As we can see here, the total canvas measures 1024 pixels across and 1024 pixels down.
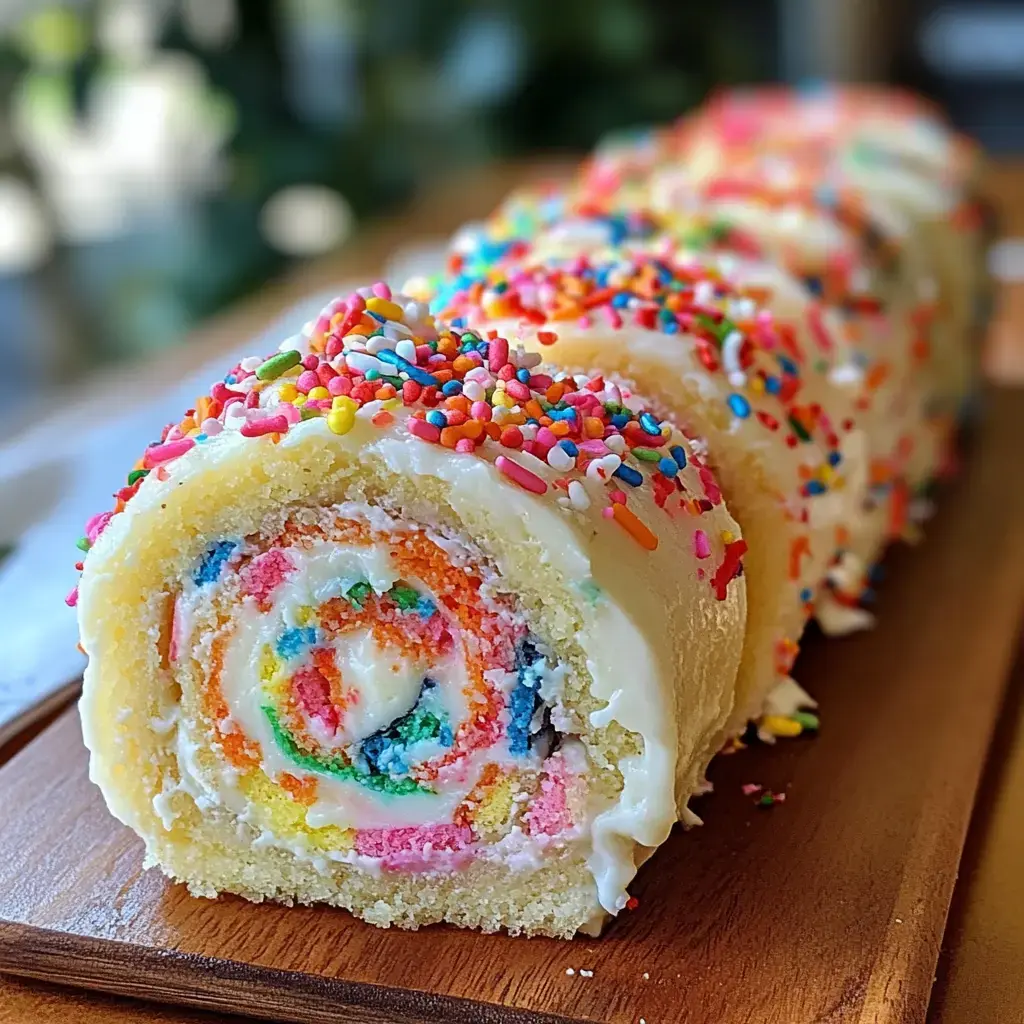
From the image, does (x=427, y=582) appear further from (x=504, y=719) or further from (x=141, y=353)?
(x=141, y=353)

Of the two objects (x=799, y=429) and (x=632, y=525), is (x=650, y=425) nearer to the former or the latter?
(x=632, y=525)

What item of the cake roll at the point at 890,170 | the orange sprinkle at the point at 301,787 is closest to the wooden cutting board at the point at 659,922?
the orange sprinkle at the point at 301,787

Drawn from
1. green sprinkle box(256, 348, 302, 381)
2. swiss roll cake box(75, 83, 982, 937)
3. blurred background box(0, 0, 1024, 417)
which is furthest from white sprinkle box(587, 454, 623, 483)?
blurred background box(0, 0, 1024, 417)

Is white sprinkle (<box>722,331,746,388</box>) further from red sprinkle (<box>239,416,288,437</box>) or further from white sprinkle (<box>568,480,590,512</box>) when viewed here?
red sprinkle (<box>239,416,288,437</box>)

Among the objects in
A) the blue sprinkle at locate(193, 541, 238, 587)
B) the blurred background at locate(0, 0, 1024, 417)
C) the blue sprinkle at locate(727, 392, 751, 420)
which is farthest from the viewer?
the blurred background at locate(0, 0, 1024, 417)

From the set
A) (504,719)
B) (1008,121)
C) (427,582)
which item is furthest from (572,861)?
(1008,121)

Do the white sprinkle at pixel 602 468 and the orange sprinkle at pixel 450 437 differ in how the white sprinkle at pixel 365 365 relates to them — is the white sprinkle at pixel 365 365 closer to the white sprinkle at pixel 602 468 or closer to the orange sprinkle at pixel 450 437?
the orange sprinkle at pixel 450 437
